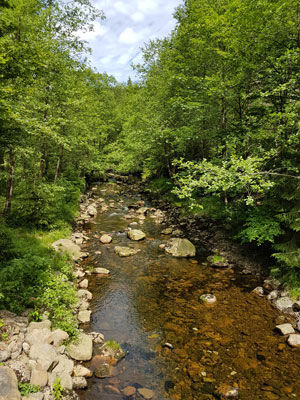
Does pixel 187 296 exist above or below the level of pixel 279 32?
below

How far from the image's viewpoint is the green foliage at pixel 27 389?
435 centimetres

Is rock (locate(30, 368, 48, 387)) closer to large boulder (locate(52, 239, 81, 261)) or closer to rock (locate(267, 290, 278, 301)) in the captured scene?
large boulder (locate(52, 239, 81, 261))

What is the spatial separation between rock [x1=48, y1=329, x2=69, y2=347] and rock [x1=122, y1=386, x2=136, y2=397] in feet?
6.86

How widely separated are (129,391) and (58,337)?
2.35m

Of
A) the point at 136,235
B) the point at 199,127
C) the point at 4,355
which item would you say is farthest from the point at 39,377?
the point at 199,127

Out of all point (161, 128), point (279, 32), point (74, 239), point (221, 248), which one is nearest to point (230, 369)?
point (221, 248)

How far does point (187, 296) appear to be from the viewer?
9.62 metres

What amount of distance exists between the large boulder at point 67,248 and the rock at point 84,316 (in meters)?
3.78

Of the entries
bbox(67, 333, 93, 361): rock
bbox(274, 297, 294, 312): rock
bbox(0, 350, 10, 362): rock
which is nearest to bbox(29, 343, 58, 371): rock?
bbox(0, 350, 10, 362): rock

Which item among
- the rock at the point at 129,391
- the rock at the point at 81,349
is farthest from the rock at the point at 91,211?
the rock at the point at 129,391

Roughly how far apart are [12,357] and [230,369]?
5555mm

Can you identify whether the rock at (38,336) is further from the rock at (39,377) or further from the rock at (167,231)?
the rock at (167,231)

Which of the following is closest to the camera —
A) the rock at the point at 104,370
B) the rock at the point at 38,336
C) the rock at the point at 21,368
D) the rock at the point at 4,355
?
the rock at the point at 21,368

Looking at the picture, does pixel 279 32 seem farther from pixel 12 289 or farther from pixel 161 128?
pixel 12 289
